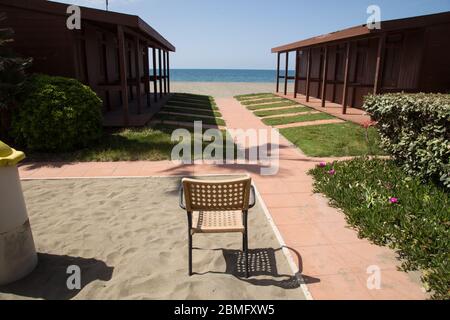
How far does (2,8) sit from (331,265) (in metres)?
11.0

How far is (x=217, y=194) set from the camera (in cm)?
331

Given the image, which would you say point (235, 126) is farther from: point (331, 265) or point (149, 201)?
point (331, 265)

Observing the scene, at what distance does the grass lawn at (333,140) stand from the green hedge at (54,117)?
225 inches

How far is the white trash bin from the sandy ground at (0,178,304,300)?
0.15m

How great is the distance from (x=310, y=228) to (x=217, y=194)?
1894 millimetres

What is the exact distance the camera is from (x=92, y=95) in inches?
347

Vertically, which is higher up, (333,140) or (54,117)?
(54,117)

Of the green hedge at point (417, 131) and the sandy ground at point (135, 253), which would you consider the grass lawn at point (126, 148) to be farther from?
the green hedge at point (417, 131)

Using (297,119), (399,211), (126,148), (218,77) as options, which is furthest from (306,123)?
(218,77)

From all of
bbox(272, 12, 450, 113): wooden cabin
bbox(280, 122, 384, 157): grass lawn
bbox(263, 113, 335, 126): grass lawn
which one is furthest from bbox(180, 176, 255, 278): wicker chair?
bbox(263, 113, 335, 126): grass lawn

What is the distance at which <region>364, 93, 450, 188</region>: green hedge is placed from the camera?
5340 mm

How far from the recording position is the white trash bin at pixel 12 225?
3.24m

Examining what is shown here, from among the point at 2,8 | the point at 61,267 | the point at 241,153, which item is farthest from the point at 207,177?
the point at 2,8

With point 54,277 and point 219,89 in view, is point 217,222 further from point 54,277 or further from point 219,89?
point 219,89
